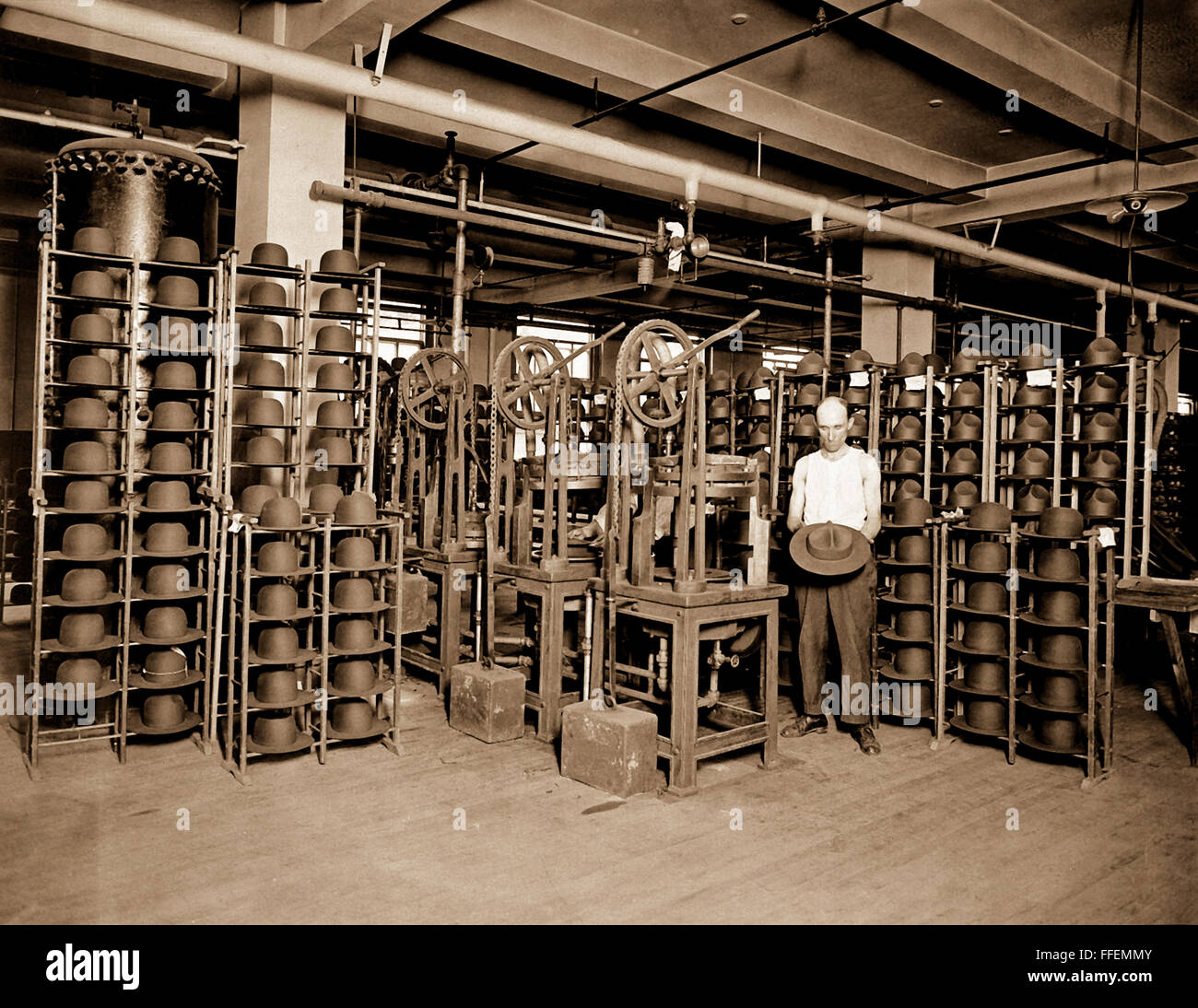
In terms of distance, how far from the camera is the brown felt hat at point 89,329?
4.50 meters

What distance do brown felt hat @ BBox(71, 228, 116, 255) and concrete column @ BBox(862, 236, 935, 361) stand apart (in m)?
7.28

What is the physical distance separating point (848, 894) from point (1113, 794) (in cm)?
186

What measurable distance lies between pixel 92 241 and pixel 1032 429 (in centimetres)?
560

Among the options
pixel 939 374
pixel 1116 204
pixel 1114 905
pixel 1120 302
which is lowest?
pixel 1114 905

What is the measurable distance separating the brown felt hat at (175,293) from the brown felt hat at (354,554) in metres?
1.45

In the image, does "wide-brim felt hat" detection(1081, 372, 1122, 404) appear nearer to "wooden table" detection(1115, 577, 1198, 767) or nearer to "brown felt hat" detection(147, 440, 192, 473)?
"wooden table" detection(1115, 577, 1198, 767)

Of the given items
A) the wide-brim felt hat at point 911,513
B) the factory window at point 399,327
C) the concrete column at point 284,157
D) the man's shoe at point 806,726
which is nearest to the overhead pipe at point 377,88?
the concrete column at point 284,157

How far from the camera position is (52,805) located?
3859 mm

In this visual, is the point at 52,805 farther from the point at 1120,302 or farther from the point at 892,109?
the point at 1120,302

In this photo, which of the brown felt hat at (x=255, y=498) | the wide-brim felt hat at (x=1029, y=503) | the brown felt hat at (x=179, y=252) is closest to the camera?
the brown felt hat at (x=179, y=252)

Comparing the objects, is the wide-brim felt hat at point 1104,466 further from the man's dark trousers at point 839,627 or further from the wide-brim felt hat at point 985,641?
the man's dark trousers at point 839,627

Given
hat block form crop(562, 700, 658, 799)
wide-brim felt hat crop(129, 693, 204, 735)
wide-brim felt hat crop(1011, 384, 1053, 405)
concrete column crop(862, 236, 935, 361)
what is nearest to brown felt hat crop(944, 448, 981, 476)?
wide-brim felt hat crop(1011, 384, 1053, 405)

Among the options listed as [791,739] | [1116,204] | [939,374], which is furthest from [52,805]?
[1116,204]

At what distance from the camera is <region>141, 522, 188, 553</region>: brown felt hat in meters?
4.58
